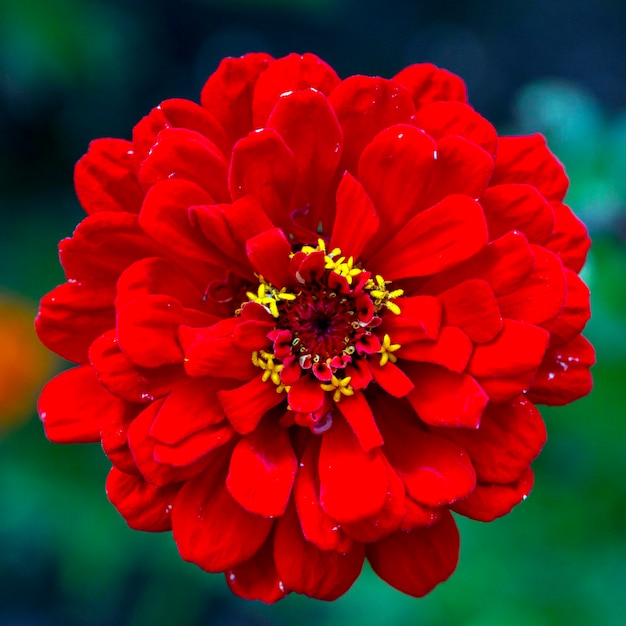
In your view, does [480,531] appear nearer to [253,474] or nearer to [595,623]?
[595,623]

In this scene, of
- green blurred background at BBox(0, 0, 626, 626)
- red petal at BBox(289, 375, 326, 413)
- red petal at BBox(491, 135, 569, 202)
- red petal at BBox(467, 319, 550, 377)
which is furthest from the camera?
green blurred background at BBox(0, 0, 626, 626)

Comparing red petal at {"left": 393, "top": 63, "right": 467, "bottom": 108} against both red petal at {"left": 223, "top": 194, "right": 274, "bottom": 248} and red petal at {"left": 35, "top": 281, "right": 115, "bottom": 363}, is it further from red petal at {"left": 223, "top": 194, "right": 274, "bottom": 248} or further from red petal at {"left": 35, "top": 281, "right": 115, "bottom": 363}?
red petal at {"left": 35, "top": 281, "right": 115, "bottom": 363}

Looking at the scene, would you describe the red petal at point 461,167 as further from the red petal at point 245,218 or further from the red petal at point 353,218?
the red petal at point 245,218

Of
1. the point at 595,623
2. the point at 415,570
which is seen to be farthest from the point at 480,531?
the point at 415,570

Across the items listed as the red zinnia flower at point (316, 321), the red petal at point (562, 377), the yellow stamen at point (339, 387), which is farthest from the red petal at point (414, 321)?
the red petal at point (562, 377)

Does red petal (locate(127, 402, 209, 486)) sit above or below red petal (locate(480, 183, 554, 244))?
below

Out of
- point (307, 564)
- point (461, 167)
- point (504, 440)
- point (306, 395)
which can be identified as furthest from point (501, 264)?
point (307, 564)

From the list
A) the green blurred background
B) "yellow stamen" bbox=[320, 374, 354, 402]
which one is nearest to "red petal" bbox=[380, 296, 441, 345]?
"yellow stamen" bbox=[320, 374, 354, 402]

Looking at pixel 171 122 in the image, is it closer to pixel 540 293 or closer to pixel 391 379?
pixel 391 379
